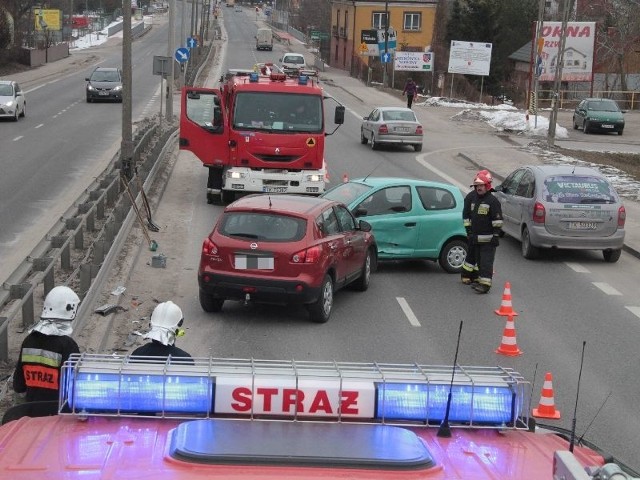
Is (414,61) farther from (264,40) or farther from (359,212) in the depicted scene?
(359,212)

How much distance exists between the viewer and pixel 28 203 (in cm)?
2316

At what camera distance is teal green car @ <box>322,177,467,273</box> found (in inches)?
690

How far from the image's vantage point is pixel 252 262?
13727 millimetres

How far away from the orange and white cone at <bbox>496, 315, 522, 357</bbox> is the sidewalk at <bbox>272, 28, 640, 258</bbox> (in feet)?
28.5

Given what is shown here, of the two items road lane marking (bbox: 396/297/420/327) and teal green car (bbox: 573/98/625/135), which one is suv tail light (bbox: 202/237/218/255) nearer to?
road lane marking (bbox: 396/297/420/327)

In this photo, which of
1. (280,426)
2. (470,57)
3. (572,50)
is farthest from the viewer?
(470,57)

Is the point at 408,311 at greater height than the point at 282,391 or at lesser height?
lesser

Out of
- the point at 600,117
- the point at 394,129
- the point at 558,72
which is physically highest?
the point at 558,72

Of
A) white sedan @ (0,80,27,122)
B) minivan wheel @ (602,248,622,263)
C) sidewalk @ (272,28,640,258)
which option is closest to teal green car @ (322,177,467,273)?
minivan wheel @ (602,248,622,263)

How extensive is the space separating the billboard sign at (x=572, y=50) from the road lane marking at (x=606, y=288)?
42405 mm

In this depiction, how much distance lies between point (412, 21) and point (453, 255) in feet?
277

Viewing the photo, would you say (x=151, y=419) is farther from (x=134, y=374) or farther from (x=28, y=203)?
(x=28, y=203)

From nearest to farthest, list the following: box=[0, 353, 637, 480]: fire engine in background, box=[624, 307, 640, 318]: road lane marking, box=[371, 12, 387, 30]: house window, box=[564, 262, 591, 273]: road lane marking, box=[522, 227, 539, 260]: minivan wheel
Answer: box=[0, 353, 637, 480]: fire engine in background < box=[624, 307, 640, 318]: road lane marking < box=[564, 262, 591, 273]: road lane marking < box=[522, 227, 539, 260]: minivan wheel < box=[371, 12, 387, 30]: house window

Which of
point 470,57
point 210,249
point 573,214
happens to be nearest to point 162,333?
point 210,249
